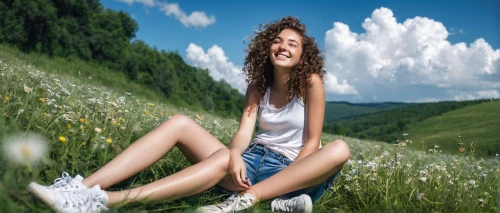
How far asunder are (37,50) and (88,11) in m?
9.92

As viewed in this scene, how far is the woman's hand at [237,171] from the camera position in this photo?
11.5ft

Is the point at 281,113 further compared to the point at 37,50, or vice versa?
the point at 37,50

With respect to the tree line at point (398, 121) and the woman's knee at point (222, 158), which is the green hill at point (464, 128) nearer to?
the tree line at point (398, 121)

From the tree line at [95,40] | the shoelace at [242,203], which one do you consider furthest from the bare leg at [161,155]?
the tree line at [95,40]

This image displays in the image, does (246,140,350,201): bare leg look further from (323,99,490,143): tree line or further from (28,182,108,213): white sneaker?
(323,99,490,143): tree line

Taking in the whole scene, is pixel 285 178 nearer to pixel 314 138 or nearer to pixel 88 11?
pixel 314 138

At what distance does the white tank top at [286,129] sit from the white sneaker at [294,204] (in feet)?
1.80

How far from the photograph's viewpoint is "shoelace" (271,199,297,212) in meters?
3.52

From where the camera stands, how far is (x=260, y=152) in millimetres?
4145

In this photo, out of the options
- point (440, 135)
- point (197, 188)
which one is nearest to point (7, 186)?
point (197, 188)

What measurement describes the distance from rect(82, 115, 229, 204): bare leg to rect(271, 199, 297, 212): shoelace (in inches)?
18.3

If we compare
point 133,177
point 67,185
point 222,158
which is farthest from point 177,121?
point 67,185

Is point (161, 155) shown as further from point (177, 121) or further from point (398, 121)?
point (398, 121)

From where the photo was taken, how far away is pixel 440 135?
84312mm
